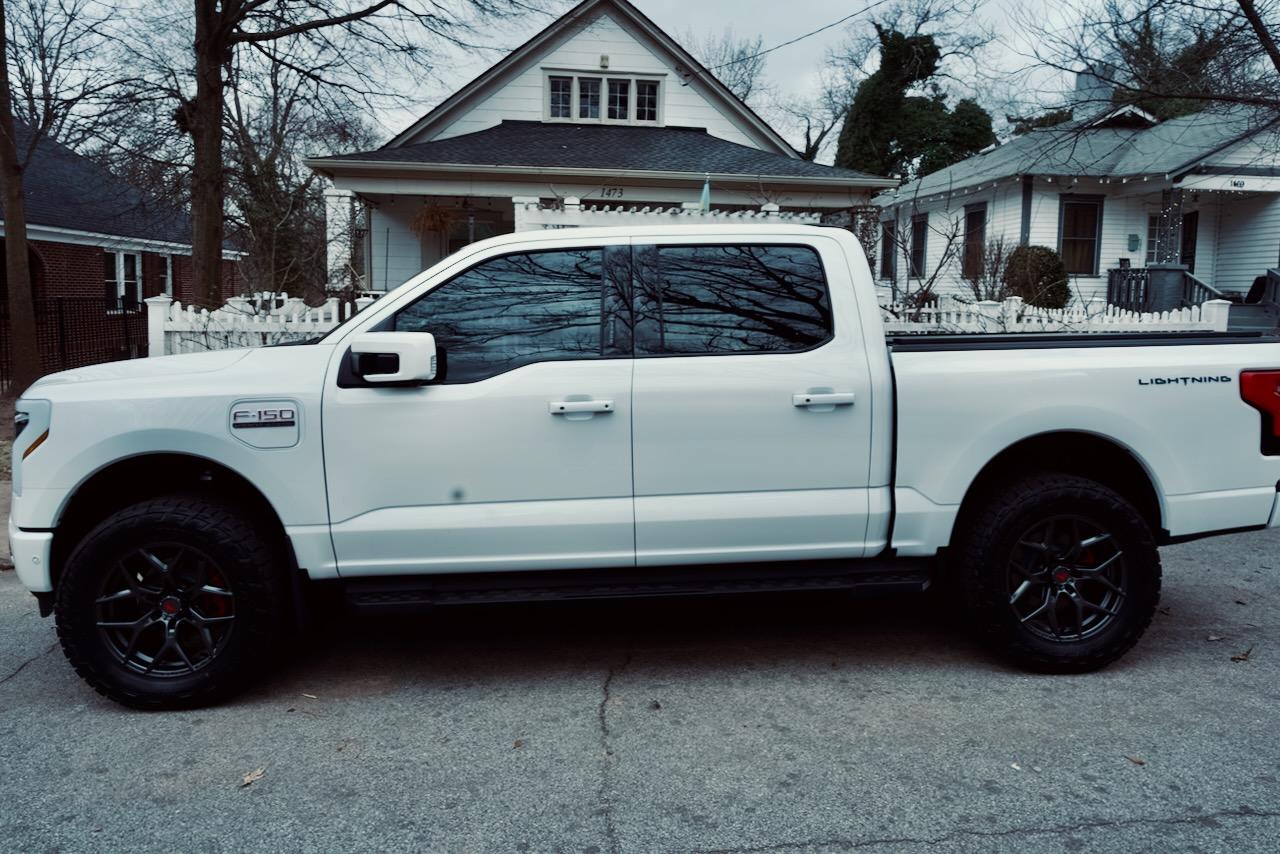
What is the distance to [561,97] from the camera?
810 inches

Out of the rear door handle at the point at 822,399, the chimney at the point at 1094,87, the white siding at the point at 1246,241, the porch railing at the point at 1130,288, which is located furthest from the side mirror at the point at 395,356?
the white siding at the point at 1246,241

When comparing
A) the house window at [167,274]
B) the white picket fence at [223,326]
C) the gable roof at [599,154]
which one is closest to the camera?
the white picket fence at [223,326]

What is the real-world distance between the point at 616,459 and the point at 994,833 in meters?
1.92

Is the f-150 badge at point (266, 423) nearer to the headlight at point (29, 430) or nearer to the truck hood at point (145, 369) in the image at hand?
the truck hood at point (145, 369)

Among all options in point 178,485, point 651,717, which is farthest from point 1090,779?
point 178,485

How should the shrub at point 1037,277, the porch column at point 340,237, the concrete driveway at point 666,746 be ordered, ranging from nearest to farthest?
the concrete driveway at point 666,746, the porch column at point 340,237, the shrub at point 1037,277

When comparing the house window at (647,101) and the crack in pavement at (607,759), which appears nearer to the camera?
Answer: the crack in pavement at (607,759)

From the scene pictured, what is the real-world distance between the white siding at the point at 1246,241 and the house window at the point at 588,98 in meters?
14.3

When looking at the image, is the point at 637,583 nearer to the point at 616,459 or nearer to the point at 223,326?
the point at 616,459

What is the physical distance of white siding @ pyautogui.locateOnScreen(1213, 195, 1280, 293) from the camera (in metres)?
21.6

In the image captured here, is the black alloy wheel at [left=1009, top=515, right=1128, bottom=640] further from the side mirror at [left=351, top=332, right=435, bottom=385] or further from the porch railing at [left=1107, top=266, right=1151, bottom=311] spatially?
the porch railing at [left=1107, top=266, right=1151, bottom=311]

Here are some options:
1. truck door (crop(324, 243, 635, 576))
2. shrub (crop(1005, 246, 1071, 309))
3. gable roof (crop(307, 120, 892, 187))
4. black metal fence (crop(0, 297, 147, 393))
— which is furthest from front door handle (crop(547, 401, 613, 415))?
shrub (crop(1005, 246, 1071, 309))

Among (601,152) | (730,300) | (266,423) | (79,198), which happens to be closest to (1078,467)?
(730,300)

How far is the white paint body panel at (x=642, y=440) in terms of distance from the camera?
4.02m
